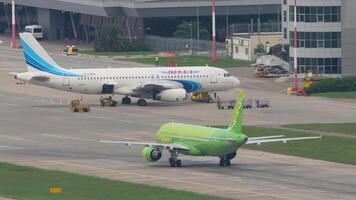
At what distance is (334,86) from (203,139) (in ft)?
207

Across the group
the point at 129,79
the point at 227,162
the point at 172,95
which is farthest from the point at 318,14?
the point at 227,162

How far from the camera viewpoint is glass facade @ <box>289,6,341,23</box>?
16725 centimetres

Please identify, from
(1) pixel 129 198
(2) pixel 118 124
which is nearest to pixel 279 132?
(2) pixel 118 124

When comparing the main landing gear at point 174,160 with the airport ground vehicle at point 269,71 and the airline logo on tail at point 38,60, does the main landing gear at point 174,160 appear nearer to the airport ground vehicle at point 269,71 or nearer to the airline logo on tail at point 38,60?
the airline logo on tail at point 38,60

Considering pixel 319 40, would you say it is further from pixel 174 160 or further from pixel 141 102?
pixel 174 160

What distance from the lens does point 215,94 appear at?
154 m

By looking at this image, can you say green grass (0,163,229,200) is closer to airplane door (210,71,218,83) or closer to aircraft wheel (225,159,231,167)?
aircraft wheel (225,159,231,167)

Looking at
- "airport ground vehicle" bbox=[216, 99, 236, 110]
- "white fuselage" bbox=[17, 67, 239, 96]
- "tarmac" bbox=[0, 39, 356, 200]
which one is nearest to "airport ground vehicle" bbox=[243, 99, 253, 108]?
"airport ground vehicle" bbox=[216, 99, 236, 110]

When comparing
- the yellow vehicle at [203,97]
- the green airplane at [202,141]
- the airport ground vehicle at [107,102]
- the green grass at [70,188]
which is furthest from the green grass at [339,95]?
the green grass at [70,188]

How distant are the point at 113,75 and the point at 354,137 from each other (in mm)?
37597

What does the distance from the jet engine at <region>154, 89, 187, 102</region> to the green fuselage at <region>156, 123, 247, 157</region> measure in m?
45.3

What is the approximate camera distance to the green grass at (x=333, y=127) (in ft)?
393

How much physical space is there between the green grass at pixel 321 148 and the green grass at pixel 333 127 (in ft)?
12.7

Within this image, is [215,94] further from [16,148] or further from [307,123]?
[16,148]
